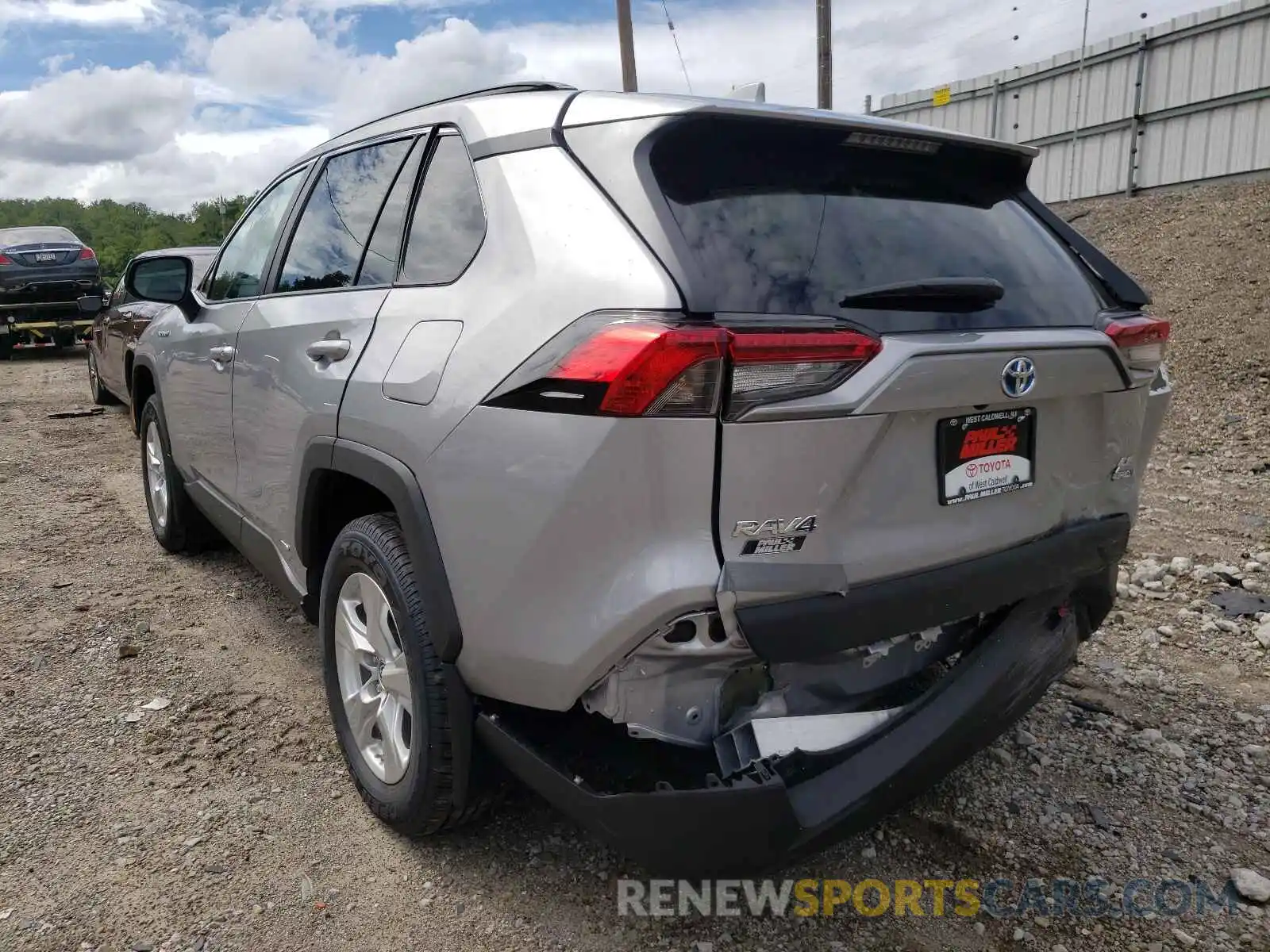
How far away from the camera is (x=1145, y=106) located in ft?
43.1

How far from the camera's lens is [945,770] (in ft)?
6.68

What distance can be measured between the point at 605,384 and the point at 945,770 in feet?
3.73

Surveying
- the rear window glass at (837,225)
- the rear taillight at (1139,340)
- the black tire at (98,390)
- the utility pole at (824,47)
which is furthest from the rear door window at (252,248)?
the utility pole at (824,47)

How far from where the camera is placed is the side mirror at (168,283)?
13.5 feet

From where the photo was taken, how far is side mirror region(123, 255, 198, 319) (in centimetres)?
410

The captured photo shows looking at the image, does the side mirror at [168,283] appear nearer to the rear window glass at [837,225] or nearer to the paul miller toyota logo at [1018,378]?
the rear window glass at [837,225]

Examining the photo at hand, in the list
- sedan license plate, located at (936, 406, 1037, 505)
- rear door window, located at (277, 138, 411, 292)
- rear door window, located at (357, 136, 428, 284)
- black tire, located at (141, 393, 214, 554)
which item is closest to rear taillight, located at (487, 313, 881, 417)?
sedan license plate, located at (936, 406, 1037, 505)

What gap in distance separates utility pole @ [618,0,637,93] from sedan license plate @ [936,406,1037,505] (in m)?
13.3

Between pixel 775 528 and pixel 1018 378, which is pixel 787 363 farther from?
pixel 1018 378

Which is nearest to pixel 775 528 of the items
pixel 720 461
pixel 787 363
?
pixel 720 461

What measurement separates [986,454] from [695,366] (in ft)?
2.45

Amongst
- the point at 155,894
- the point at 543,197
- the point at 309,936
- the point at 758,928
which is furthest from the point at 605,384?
the point at 155,894

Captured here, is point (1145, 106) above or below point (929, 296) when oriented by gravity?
above

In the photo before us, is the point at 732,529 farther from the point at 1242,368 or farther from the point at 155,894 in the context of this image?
the point at 1242,368
